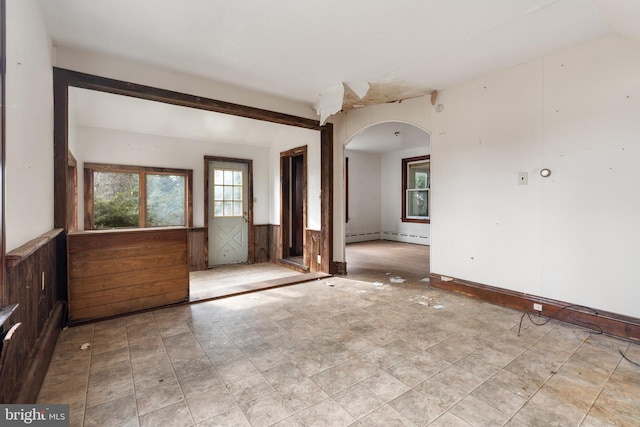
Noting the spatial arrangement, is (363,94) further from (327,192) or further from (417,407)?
(417,407)

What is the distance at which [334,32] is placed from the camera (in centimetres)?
263

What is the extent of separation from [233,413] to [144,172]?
4.58 metres

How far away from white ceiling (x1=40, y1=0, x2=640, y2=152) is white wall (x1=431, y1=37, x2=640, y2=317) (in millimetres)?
277

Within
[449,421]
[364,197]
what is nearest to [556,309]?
[449,421]

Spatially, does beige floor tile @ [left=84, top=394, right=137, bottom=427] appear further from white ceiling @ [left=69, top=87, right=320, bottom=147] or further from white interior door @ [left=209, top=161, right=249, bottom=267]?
white interior door @ [left=209, top=161, right=249, bottom=267]

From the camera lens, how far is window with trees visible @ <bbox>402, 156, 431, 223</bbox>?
8.41 meters

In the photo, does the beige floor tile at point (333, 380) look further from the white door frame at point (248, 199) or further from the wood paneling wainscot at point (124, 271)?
the white door frame at point (248, 199)

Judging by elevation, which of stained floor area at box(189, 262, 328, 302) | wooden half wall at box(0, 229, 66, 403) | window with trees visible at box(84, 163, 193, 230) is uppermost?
window with trees visible at box(84, 163, 193, 230)

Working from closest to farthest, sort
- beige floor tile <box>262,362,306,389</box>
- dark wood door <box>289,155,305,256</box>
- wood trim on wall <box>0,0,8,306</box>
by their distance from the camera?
wood trim on wall <box>0,0,8,306</box>
beige floor tile <box>262,362,306,389</box>
dark wood door <box>289,155,305,256</box>

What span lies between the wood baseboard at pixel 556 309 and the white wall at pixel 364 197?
511 centimetres

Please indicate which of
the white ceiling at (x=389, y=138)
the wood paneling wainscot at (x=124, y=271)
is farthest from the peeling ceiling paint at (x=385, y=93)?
the wood paneling wainscot at (x=124, y=271)

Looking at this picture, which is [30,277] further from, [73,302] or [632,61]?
[632,61]

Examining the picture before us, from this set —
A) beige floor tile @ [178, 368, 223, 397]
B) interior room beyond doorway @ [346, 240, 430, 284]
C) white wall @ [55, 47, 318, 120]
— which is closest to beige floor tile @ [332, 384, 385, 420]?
beige floor tile @ [178, 368, 223, 397]

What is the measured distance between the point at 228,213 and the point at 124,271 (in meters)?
2.93
